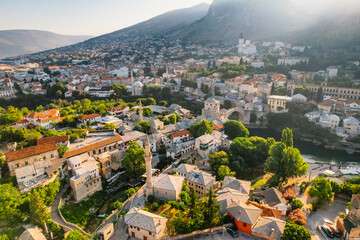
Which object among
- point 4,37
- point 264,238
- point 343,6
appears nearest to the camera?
point 264,238

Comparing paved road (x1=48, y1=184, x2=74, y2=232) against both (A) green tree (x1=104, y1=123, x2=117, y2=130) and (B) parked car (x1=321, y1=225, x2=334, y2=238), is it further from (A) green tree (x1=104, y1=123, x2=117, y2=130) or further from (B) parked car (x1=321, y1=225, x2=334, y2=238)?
(B) parked car (x1=321, y1=225, x2=334, y2=238)

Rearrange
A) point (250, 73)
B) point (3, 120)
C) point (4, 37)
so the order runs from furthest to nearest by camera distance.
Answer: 1. point (4, 37)
2. point (250, 73)
3. point (3, 120)

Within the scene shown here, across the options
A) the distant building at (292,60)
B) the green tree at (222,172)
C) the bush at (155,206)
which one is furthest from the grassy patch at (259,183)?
the distant building at (292,60)

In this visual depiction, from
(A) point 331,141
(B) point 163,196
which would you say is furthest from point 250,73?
(B) point 163,196

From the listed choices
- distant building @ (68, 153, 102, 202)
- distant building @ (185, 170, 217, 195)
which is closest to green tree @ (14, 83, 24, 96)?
distant building @ (68, 153, 102, 202)

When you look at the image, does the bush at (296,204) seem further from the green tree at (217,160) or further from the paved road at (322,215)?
the green tree at (217,160)

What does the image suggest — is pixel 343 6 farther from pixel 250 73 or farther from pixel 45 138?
pixel 45 138
